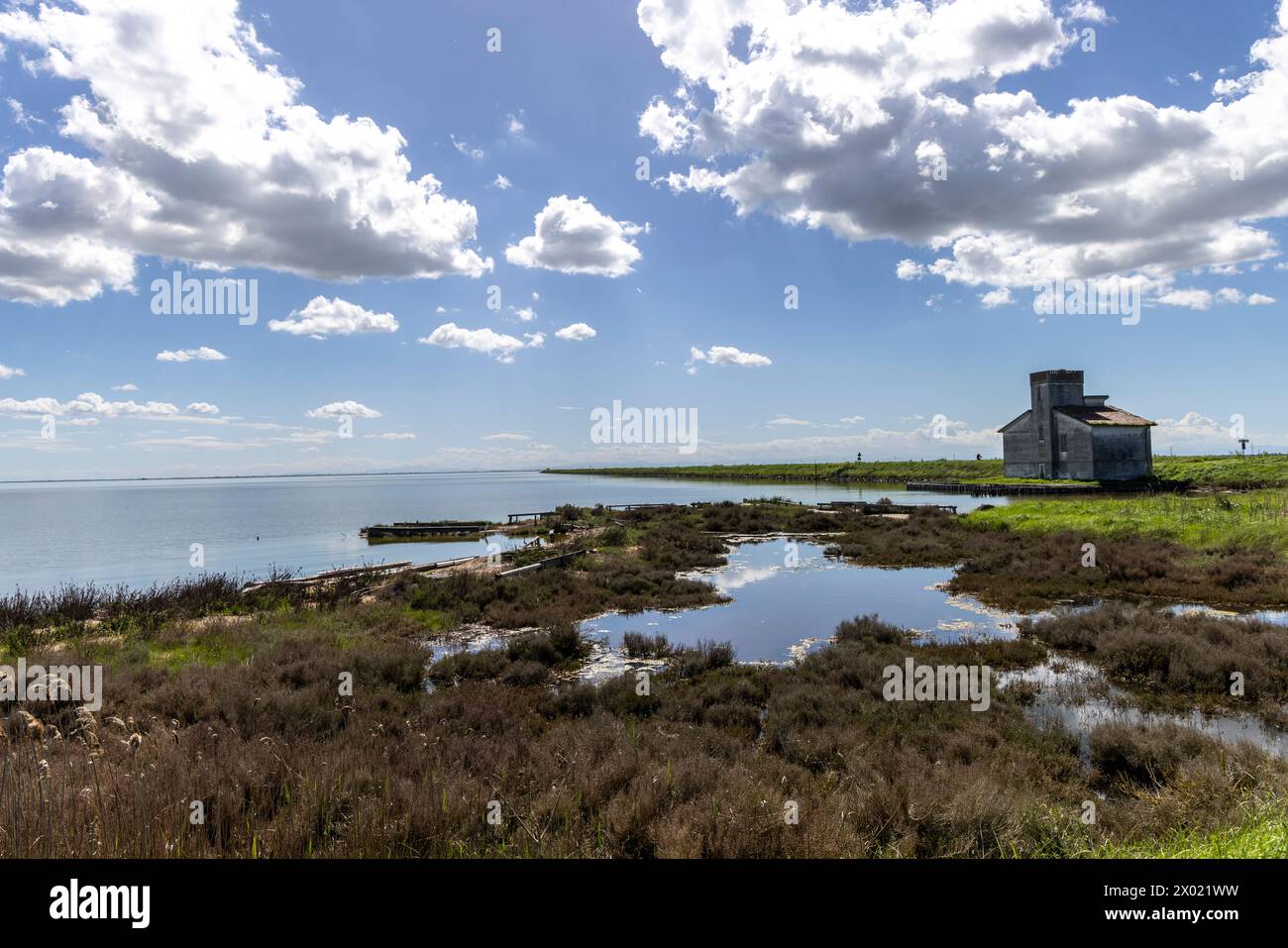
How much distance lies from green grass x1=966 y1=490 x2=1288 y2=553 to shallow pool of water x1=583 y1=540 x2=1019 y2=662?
35.4 feet

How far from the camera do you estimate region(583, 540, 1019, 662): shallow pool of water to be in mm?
15742

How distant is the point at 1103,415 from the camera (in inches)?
2504

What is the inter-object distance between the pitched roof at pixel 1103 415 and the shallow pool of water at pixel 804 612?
160 feet

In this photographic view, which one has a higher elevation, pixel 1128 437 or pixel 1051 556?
pixel 1128 437

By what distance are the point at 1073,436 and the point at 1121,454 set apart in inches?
175

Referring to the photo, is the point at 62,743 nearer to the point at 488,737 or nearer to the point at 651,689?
the point at 488,737

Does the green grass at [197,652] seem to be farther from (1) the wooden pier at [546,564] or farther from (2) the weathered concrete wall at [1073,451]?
(2) the weathered concrete wall at [1073,451]

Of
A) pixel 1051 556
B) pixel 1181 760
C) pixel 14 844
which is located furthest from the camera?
pixel 1051 556

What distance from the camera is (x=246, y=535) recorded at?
51.7m

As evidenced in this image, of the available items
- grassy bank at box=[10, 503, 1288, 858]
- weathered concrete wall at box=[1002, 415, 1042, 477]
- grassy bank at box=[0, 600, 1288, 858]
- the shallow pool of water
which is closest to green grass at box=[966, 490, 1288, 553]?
the shallow pool of water

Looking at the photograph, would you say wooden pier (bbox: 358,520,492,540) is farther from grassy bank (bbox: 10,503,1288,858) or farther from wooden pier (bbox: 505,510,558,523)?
grassy bank (bbox: 10,503,1288,858)

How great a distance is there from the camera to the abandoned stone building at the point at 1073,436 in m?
60.9
